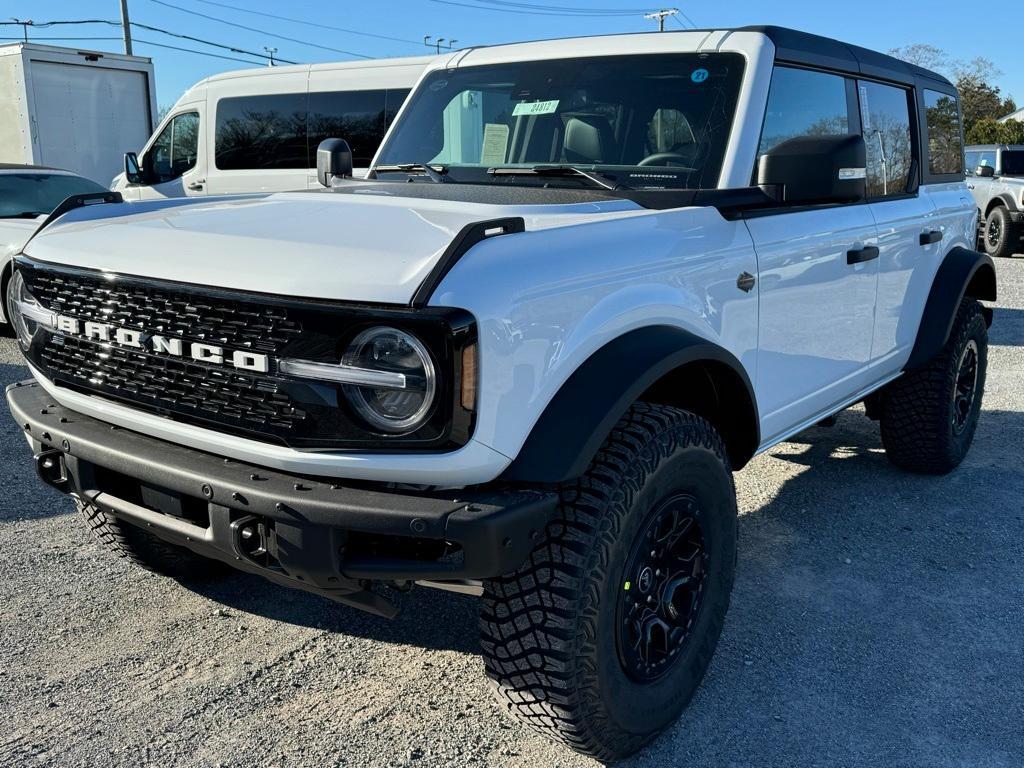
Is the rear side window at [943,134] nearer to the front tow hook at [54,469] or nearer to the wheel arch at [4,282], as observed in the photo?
the front tow hook at [54,469]

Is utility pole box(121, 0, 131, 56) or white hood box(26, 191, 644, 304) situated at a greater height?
utility pole box(121, 0, 131, 56)

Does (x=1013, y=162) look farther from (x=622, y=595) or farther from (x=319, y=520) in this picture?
(x=319, y=520)

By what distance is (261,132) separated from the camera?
10.9 m

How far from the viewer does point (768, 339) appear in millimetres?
3045

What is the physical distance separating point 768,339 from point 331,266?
1581 millimetres

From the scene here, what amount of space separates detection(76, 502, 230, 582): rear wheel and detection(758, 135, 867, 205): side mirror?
220cm

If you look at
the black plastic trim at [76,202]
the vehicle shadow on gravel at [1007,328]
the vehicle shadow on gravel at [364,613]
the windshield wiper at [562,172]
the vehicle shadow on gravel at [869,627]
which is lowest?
the vehicle shadow on gravel at [869,627]

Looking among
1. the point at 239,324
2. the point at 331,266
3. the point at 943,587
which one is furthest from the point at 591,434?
the point at 943,587

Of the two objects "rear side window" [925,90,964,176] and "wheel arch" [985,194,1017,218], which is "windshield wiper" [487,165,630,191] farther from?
"wheel arch" [985,194,1017,218]

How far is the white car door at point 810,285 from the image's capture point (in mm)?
3062

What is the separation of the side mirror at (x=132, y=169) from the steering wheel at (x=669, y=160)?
8994 mm

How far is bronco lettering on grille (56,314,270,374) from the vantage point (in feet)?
6.95

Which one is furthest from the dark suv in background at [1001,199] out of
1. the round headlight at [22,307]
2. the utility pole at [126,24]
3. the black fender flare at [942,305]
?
the utility pole at [126,24]

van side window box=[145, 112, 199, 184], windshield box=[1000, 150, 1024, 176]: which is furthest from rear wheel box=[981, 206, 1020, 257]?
van side window box=[145, 112, 199, 184]
